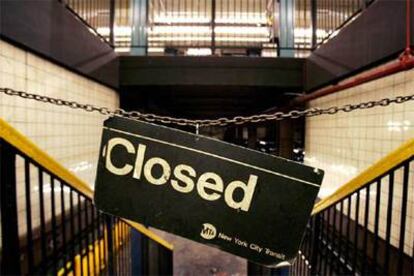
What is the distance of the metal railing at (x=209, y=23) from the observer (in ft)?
18.9

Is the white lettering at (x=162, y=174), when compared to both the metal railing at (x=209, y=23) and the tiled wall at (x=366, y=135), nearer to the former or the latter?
the tiled wall at (x=366, y=135)

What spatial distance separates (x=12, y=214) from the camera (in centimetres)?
130

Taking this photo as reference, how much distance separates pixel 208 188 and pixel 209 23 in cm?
742

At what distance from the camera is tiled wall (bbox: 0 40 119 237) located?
264cm

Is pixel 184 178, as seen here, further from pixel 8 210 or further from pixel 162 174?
pixel 8 210

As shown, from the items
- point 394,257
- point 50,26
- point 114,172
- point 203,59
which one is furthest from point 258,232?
point 203,59

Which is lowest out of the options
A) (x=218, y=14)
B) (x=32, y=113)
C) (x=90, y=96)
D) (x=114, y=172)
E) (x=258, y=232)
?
(x=258, y=232)

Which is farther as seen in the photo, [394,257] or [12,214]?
[394,257]

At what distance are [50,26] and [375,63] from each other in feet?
11.3

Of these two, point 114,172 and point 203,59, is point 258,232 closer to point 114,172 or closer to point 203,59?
point 114,172

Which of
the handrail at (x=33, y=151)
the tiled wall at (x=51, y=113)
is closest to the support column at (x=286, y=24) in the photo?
the tiled wall at (x=51, y=113)

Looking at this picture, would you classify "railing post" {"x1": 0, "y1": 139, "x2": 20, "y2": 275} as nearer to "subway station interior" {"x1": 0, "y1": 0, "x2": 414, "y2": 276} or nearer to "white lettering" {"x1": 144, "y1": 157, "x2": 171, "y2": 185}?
"subway station interior" {"x1": 0, "y1": 0, "x2": 414, "y2": 276}

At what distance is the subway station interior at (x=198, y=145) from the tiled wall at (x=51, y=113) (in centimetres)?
2

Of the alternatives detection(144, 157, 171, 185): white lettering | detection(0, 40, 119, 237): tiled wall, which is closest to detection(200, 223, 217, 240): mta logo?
detection(144, 157, 171, 185): white lettering
